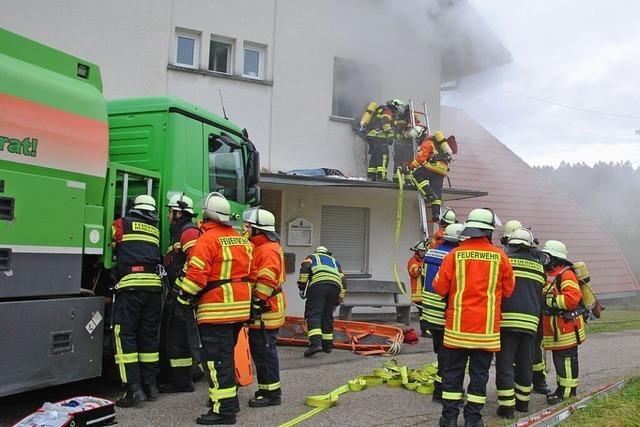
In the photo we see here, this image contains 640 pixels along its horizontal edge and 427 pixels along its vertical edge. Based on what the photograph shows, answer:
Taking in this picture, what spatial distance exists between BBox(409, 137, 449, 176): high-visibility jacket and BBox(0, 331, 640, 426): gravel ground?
367cm

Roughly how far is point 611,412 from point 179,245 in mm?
3889

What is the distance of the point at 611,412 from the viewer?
5.04 metres

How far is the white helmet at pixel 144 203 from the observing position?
5.30 metres

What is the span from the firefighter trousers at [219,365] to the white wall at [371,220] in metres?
6.02

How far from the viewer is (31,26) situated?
9.02 m

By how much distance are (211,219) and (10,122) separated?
160 centimetres

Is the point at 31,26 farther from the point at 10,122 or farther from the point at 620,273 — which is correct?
the point at 620,273

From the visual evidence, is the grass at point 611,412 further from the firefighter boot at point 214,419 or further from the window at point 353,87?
the window at point 353,87

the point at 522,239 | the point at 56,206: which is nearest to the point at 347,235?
the point at 522,239

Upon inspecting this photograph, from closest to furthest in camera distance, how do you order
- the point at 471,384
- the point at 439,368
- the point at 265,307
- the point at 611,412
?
the point at 471,384
the point at 611,412
the point at 265,307
the point at 439,368

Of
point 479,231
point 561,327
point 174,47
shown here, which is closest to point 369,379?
point 561,327

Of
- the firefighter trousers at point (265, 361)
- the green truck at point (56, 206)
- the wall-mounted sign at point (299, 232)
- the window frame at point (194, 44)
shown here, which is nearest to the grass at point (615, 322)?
the wall-mounted sign at point (299, 232)

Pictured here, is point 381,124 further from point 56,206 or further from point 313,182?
point 56,206

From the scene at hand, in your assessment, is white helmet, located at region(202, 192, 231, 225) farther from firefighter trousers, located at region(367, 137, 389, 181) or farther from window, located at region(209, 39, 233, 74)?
firefighter trousers, located at region(367, 137, 389, 181)
